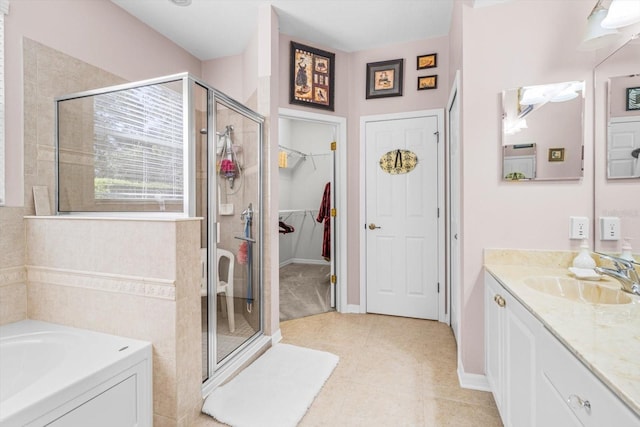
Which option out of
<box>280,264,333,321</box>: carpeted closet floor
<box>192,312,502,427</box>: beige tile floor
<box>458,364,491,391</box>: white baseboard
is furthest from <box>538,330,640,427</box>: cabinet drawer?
<box>280,264,333,321</box>: carpeted closet floor

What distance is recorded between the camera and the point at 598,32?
1472mm

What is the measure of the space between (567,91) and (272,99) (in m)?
1.96

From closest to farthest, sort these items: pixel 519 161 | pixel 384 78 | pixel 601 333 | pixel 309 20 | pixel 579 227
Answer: pixel 601 333 → pixel 579 227 → pixel 519 161 → pixel 309 20 → pixel 384 78

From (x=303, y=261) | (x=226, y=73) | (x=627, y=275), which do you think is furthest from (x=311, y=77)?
(x=303, y=261)

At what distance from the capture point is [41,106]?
6.22ft

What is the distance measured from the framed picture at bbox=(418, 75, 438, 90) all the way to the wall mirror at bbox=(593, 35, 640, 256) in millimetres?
1393

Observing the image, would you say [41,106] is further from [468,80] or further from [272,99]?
[468,80]

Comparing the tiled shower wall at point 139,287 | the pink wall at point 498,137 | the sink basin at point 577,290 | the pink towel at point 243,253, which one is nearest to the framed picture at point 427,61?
the pink wall at point 498,137

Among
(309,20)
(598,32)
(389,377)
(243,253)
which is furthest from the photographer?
(309,20)

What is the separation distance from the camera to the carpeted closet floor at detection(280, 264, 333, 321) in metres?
3.28

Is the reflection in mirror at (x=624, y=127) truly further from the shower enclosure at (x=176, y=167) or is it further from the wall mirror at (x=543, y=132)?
the shower enclosure at (x=176, y=167)

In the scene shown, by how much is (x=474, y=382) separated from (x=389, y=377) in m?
0.52

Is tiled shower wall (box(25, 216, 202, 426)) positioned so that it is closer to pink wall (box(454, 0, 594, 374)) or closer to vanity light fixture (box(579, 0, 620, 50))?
pink wall (box(454, 0, 594, 374))

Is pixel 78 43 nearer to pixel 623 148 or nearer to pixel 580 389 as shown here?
pixel 580 389
